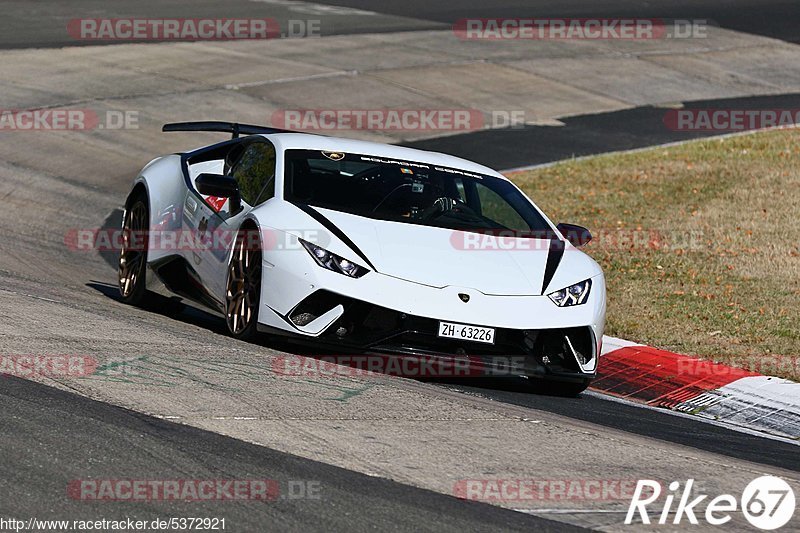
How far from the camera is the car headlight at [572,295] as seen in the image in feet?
27.2

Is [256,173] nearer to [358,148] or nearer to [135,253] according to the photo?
[358,148]

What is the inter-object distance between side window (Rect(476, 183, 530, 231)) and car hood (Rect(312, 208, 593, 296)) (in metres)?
0.27

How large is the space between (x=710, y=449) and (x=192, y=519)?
11.0ft

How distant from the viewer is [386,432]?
6426mm

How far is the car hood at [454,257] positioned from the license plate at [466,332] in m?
0.27

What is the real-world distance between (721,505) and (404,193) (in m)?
3.81

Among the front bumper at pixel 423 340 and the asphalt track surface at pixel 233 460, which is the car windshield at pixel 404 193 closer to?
the front bumper at pixel 423 340

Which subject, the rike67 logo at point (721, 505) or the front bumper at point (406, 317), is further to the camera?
the front bumper at point (406, 317)

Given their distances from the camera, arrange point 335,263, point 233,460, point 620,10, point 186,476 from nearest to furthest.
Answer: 1. point 186,476
2. point 233,460
3. point 335,263
4. point 620,10

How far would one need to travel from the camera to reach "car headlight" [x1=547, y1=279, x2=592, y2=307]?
8.30 m

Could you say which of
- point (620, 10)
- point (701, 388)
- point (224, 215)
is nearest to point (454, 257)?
point (224, 215)

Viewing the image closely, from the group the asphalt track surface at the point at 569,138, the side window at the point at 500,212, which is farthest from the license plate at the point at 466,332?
the asphalt track surface at the point at 569,138

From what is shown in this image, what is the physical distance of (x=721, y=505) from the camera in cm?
577

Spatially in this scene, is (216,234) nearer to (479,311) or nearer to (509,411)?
(479,311)
